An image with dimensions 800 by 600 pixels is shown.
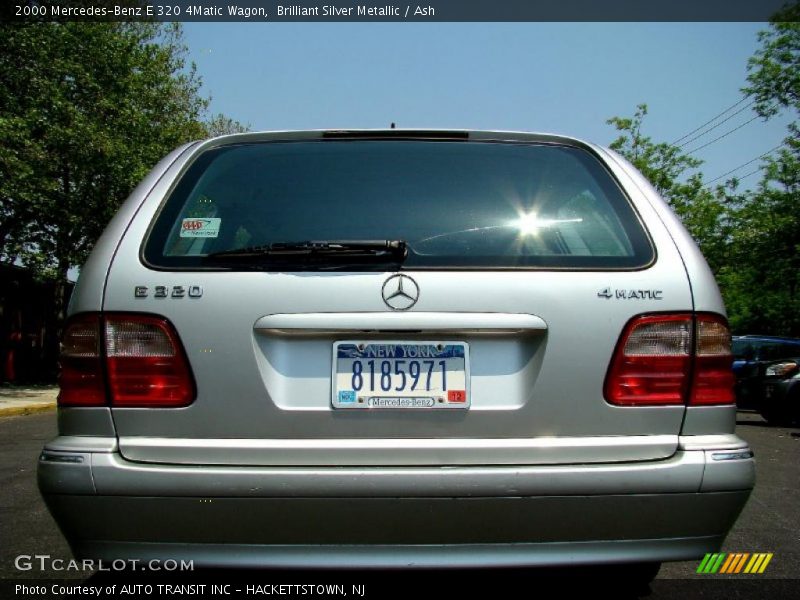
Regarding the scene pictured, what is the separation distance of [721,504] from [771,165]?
28859 millimetres

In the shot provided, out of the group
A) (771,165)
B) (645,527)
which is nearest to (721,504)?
(645,527)

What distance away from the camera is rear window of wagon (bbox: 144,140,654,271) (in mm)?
2367

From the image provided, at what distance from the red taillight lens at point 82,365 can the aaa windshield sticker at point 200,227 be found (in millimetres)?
368

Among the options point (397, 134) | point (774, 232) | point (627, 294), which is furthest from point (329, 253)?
point (774, 232)

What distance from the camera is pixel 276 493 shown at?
84.4 inches

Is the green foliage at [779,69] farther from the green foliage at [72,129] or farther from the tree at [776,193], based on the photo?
the green foliage at [72,129]

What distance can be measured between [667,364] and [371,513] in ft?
3.07

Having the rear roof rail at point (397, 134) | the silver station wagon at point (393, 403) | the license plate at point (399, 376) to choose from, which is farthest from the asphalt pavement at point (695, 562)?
the rear roof rail at point (397, 134)

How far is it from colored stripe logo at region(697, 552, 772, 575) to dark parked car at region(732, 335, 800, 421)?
10.1m

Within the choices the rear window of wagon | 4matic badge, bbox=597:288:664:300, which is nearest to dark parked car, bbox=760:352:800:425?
the rear window of wagon

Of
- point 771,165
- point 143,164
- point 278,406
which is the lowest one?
point 278,406

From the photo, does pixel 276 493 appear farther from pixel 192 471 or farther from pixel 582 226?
pixel 582 226

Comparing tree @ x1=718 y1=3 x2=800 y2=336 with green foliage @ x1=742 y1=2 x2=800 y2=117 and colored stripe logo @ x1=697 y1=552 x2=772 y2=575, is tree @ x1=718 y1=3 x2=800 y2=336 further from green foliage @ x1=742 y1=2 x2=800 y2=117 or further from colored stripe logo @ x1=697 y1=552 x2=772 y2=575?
colored stripe logo @ x1=697 y1=552 x2=772 y2=575

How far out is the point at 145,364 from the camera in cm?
225
